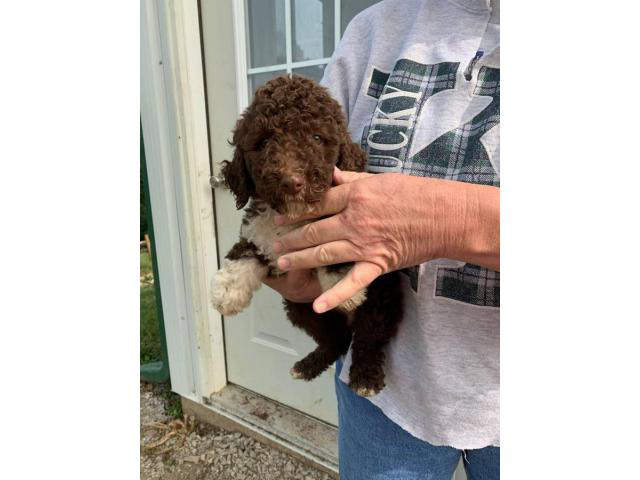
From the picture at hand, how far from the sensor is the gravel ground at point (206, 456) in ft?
11.7

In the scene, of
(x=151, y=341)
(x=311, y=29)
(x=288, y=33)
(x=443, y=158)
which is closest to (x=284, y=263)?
(x=443, y=158)

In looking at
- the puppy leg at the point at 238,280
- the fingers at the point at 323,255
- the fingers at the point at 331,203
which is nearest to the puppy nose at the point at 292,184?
the fingers at the point at 331,203

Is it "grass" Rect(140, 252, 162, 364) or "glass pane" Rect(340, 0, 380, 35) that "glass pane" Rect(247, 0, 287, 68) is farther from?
"grass" Rect(140, 252, 162, 364)

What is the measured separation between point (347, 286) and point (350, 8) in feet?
7.23

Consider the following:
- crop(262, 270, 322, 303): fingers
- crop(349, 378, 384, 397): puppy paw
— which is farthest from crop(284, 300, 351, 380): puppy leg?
crop(349, 378, 384, 397): puppy paw

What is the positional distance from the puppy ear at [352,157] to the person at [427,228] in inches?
1.5

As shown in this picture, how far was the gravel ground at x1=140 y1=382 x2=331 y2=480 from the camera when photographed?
3.58m

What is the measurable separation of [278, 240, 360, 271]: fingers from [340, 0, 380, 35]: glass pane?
199cm

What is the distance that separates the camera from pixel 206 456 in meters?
3.82

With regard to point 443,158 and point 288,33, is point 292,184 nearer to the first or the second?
point 443,158

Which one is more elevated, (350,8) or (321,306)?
(350,8)

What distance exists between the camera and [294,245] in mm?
1537

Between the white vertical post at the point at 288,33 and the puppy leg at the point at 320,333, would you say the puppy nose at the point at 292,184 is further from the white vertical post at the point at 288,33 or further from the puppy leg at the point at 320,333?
the white vertical post at the point at 288,33

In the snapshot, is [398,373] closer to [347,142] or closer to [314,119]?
[347,142]
